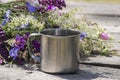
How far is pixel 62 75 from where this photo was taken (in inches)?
56.6

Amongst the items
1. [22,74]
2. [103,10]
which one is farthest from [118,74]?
[103,10]

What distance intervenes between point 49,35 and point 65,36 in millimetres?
59

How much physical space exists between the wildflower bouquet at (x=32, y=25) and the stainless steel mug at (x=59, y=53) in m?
0.14

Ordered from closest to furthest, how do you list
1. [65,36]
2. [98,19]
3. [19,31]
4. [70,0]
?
[65,36] < [19,31] < [98,19] < [70,0]

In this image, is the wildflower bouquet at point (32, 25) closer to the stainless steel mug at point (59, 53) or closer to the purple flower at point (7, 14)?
the purple flower at point (7, 14)

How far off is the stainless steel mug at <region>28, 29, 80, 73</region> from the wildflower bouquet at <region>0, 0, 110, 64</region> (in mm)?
143

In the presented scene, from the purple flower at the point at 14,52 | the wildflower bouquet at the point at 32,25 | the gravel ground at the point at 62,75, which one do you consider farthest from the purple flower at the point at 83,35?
the purple flower at the point at 14,52

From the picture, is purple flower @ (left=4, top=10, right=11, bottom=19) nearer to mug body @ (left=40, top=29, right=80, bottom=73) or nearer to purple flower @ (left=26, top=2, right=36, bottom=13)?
purple flower @ (left=26, top=2, right=36, bottom=13)

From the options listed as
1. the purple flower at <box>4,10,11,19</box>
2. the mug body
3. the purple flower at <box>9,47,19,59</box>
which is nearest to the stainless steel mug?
the mug body

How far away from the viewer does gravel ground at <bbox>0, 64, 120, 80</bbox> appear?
141 cm

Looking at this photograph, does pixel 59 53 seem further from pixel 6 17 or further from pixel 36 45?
pixel 6 17

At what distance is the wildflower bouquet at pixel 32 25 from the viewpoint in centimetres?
158

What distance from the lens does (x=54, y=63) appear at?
1421 millimetres

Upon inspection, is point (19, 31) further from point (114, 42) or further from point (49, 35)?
point (114, 42)
